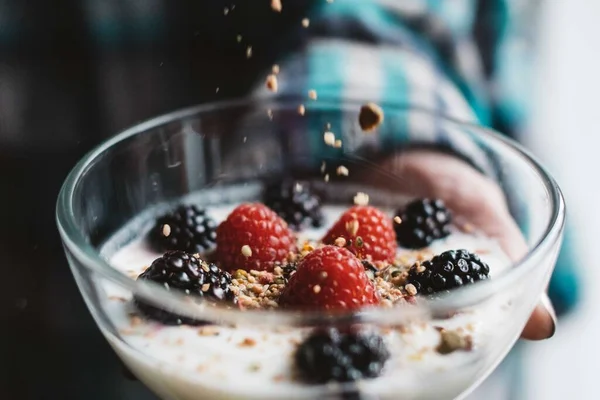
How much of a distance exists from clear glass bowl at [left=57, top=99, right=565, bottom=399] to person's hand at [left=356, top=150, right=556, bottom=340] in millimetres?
11

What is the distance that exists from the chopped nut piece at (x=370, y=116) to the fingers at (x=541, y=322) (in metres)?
0.28

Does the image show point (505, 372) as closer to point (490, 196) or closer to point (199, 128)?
point (490, 196)

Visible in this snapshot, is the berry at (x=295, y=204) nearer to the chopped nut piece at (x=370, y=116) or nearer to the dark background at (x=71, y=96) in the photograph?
the chopped nut piece at (x=370, y=116)

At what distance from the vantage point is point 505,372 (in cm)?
155

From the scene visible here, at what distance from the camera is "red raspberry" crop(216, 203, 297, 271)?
84 centimetres

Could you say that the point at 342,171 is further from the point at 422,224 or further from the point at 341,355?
the point at 341,355

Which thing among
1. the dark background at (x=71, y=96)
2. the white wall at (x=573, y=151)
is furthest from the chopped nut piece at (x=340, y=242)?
the white wall at (x=573, y=151)

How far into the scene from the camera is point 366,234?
851 millimetres

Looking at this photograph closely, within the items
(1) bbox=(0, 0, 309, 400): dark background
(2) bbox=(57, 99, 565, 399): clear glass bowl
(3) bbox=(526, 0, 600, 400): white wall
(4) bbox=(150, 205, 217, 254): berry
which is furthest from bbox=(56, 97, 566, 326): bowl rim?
(3) bbox=(526, 0, 600, 400): white wall

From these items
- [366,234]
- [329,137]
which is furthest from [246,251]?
[329,137]

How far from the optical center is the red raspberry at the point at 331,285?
0.69 metres

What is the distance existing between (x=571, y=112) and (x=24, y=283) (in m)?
1.14

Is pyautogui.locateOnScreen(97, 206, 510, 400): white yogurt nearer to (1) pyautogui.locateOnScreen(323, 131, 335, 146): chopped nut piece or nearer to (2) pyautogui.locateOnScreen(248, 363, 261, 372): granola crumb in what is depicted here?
(2) pyautogui.locateOnScreen(248, 363, 261, 372): granola crumb

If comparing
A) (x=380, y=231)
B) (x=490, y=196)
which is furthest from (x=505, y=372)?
(x=380, y=231)
